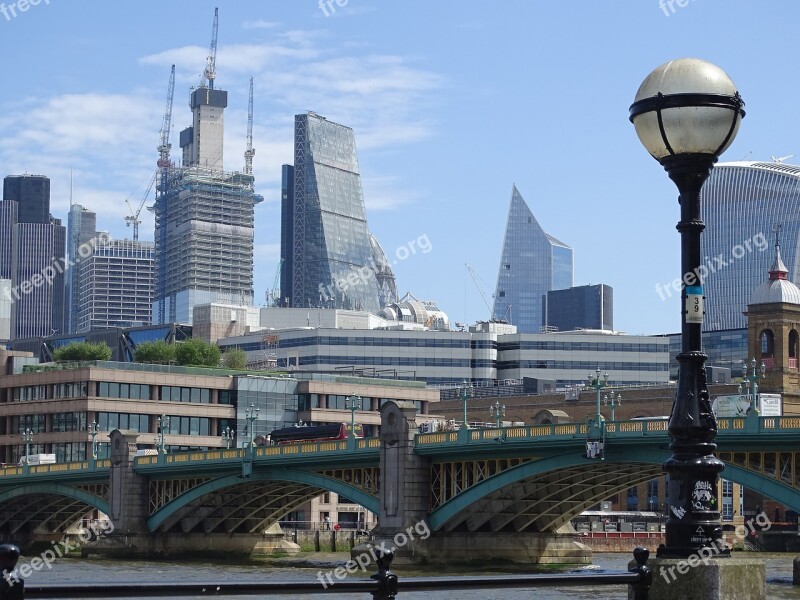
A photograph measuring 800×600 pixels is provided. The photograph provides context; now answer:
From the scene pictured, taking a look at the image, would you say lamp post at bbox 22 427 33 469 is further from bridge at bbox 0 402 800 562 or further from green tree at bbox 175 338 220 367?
green tree at bbox 175 338 220 367

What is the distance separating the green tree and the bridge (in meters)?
74.5

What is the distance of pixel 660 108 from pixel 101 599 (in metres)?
7.31

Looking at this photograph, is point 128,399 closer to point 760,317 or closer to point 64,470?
point 64,470

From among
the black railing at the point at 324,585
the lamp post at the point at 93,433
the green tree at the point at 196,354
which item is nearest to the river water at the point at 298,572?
the lamp post at the point at 93,433

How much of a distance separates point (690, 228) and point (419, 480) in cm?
7220

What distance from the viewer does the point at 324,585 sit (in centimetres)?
1165

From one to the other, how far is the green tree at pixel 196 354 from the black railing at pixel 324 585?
181588mm

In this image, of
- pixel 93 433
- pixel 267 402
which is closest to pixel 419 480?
pixel 93 433

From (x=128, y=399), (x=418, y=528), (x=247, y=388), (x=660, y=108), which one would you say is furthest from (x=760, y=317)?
(x=660, y=108)

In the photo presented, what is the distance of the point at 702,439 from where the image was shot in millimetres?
14664

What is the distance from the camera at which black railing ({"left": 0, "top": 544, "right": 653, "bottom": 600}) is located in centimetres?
1031

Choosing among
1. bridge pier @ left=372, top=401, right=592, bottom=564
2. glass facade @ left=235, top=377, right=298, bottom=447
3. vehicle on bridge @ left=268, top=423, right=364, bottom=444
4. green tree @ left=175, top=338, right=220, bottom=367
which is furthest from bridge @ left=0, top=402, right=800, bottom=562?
green tree @ left=175, top=338, right=220, bottom=367

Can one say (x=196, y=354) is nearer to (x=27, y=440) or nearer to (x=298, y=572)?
(x=27, y=440)

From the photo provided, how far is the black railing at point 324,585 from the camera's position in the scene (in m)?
10.3
